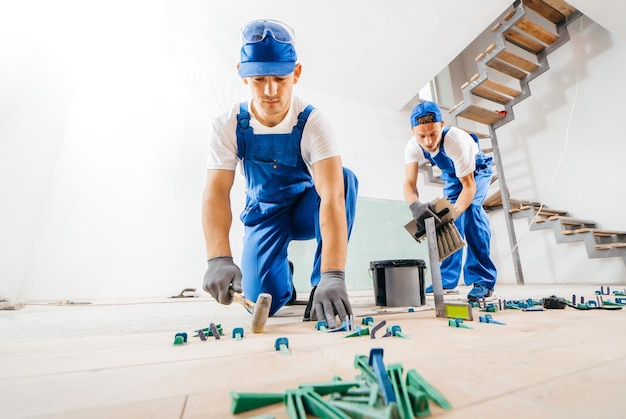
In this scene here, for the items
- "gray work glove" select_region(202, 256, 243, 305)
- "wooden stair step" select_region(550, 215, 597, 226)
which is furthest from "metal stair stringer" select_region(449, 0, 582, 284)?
"gray work glove" select_region(202, 256, 243, 305)

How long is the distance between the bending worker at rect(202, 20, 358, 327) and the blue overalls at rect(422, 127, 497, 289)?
968 millimetres

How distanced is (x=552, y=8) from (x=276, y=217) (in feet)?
12.2

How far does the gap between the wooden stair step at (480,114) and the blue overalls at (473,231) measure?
53.5 inches

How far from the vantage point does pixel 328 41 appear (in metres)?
3.21

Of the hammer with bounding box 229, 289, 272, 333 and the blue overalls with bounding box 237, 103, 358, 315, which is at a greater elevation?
the blue overalls with bounding box 237, 103, 358, 315

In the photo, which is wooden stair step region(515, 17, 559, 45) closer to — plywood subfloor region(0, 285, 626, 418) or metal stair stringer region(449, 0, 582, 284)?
metal stair stringer region(449, 0, 582, 284)

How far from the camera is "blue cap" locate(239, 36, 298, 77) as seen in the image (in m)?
1.08

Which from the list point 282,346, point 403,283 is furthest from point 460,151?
point 282,346

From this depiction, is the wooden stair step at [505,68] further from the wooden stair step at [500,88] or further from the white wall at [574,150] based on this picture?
the white wall at [574,150]

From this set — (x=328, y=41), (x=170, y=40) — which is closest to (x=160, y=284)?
(x=170, y=40)

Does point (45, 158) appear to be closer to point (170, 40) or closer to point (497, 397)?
point (170, 40)

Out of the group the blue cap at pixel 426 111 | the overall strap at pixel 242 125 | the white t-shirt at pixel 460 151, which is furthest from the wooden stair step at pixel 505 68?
the overall strap at pixel 242 125

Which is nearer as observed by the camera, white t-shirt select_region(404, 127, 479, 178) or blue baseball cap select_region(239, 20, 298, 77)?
blue baseball cap select_region(239, 20, 298, 77)

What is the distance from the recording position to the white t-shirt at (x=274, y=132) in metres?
1.21
